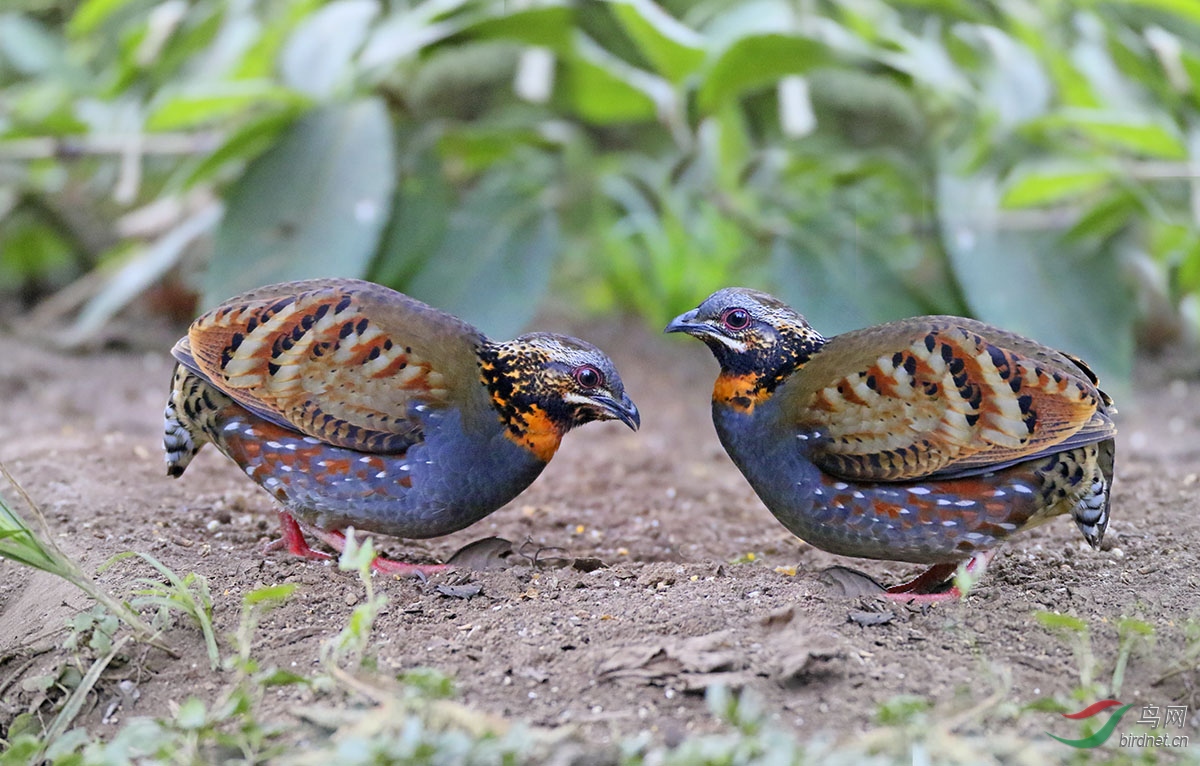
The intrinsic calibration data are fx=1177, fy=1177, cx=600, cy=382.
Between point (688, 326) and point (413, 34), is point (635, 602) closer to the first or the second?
point (688, 326)

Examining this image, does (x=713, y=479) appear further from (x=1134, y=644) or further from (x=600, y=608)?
(x=1134, y=644)

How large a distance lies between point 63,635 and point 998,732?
7.54ft

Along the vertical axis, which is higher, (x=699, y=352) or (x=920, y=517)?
(x=920, y=517)

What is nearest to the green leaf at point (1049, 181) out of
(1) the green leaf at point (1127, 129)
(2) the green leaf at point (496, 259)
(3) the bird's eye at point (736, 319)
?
(1) the green leaf at point (1127, 129)

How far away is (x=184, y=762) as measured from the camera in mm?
2297

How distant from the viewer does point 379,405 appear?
11.6 feet

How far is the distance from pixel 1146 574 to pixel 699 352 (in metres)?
3.94

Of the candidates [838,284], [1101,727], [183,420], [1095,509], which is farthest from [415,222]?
[1101,727]

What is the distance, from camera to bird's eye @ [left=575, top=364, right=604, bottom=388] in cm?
362

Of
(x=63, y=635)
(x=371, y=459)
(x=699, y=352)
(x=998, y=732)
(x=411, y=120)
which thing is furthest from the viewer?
(x=699, y=352)

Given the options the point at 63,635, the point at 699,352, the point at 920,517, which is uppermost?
the point at 920,517

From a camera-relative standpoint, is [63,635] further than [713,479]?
No

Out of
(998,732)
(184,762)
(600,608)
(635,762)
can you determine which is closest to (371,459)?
(600,608)

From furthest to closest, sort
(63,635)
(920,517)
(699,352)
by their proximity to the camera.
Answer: (699,352), (920,517), (63,635)
